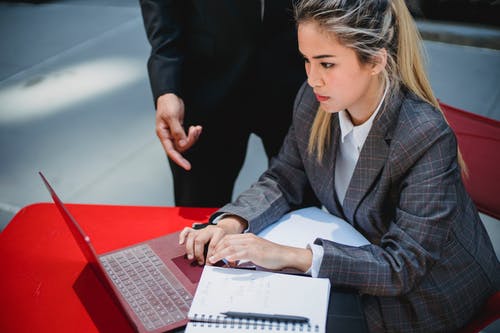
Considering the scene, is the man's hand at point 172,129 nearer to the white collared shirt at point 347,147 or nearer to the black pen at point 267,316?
the white collared shirt at point 347,147

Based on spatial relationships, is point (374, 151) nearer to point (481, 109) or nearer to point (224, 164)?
point (224, 164)

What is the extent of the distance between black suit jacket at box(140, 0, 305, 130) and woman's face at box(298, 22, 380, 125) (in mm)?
380

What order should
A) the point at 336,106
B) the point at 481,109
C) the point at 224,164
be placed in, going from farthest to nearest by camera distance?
the point at 481,109, the point at 224,164, the point at 336,106

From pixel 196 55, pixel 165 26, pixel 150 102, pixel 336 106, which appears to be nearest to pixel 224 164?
pixel 196 55

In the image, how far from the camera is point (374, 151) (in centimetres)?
122

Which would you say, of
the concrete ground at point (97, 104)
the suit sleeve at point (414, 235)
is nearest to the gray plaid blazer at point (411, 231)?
the suit sleeve at point (414, 235)

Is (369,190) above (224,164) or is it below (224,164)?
above

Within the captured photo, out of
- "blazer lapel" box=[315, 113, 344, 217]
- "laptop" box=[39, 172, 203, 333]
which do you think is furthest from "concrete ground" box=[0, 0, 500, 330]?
"laptop" box=[39, 172, 203, 333]

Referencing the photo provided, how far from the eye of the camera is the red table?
3.49 ft

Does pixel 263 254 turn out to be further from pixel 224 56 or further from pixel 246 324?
pixel 224 56

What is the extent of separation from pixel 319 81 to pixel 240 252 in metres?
0.42

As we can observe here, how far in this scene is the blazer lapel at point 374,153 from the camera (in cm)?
121

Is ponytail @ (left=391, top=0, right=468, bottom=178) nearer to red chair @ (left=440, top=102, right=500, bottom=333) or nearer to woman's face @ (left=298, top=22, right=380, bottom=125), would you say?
woman's face @ (left=298, top=22, right=380, bottom=125)

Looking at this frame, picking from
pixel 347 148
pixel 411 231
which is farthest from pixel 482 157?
pixel 411 231
